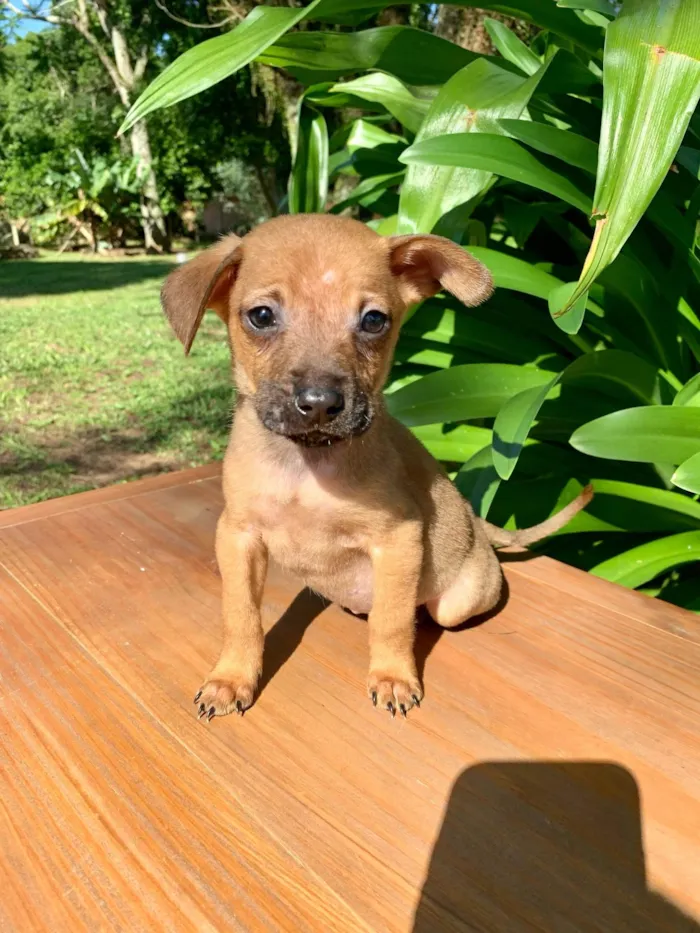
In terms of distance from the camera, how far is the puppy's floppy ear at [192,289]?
1665mm

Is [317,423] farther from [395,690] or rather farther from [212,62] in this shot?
[212,62]

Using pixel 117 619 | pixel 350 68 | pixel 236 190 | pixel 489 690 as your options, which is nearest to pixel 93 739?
pixel 117 619

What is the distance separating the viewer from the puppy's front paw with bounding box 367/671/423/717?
181 centimetres

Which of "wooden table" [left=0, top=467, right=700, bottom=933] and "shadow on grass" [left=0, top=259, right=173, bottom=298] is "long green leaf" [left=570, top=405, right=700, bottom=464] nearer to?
"wooden table" [left=0, top=467, right=700, bottom=933]

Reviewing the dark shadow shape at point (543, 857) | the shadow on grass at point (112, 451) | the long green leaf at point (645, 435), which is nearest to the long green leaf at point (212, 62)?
the long green leaf at point (645, 435)

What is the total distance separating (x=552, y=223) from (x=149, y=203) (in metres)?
20.0

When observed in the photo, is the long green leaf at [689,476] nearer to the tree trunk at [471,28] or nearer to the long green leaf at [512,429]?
the long green leaf at [512,429]

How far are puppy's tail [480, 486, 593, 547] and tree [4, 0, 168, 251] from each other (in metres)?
17.1

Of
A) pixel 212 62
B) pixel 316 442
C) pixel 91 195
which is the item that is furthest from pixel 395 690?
pixel 91 195

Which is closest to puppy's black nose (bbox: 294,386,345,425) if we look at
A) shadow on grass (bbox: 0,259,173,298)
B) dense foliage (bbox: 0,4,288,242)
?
shadow on grass (bbox: 0,259,173,298)

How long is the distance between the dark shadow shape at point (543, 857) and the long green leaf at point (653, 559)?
0.91 m

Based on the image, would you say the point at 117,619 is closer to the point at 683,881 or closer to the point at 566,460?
the point at 683,881

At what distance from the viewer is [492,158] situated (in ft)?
6.91

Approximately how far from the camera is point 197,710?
1.79m
